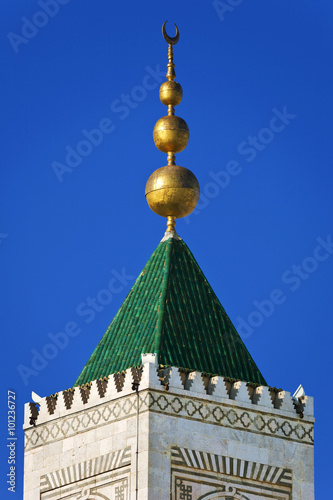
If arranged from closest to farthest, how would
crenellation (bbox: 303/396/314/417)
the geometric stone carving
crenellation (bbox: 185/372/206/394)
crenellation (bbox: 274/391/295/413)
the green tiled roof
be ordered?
the geometric stone carving < crenellation (bbox: 185/372/206/394) < the green tiled roof < crenellation (bbox: 274/391/295/413) < crenellation (bbox: 303/396/314/417)

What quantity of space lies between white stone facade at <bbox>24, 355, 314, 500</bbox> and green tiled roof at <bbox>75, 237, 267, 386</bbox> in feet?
1.79

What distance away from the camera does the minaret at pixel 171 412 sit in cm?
4056

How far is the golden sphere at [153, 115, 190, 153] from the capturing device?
1738 inches

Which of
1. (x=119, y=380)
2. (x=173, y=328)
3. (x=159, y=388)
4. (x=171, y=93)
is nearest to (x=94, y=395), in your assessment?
(x=119, y=380)

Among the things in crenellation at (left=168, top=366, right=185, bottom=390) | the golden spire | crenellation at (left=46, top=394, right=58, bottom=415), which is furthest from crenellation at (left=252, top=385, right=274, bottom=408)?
the golden spire

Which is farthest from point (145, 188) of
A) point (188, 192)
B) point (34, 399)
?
point (34, 399)

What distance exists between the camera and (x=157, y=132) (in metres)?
44.3

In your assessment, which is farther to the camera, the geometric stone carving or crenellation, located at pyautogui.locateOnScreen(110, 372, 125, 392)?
Answer: crenellation, located at pyautogui.locateOnScreen(110, 372, 125, 392)

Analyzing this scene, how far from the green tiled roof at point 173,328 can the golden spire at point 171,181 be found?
55cm

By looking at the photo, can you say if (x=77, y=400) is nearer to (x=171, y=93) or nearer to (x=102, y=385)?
(x=102, y=385)

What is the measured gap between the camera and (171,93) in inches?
1754

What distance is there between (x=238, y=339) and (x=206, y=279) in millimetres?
1283

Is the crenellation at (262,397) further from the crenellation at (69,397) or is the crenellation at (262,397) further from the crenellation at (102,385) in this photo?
the crenellation at (69,397)

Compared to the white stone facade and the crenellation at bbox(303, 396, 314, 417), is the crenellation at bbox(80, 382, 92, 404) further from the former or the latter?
the crenellation at bbox(303, 396, 314, 417)
